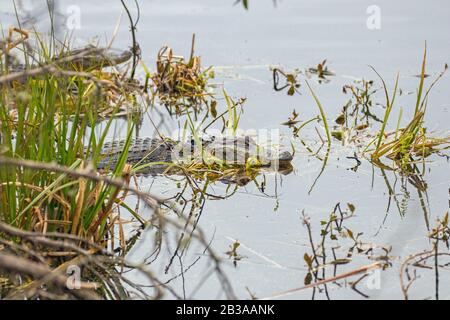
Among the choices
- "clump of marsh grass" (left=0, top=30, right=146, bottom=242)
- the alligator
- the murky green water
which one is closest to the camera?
"clump of marsh grass" (left=0, top=30, right=146, bottom=242)

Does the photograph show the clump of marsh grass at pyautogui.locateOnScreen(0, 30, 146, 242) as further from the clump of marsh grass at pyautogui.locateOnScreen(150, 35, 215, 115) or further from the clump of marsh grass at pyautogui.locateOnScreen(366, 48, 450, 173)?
the clump of marsh grass at pyautogui.locateOnScreen(150, 35, 215, 115)

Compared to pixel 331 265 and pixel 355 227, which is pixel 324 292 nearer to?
pixel 331 265

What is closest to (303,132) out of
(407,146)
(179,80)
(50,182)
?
(407,146)

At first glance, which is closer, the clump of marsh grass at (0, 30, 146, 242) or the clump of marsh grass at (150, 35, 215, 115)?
the clump of marsh grass at (0, 30, 146, 242)

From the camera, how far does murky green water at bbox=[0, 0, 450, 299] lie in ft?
12.6

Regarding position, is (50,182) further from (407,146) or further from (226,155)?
(407,146)

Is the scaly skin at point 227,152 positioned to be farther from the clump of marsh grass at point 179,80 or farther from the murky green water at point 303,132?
the clump of marsh grass at point 179,80

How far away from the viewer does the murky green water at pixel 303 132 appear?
3830 millimetres

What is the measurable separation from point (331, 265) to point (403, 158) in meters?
1.81

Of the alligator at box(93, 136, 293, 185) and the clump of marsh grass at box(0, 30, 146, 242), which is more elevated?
the clump of marsh grass at box(0, 30, 146, 242)

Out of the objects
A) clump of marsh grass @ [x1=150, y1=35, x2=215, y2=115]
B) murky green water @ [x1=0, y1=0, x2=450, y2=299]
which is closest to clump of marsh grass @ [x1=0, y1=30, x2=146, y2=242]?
murky green water @ [x1=0, y1=0, x2=450, y2=299]

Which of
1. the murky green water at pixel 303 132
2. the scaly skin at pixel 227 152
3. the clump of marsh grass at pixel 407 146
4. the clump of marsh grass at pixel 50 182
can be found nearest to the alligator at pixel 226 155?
the scaly skin at pixel 227 152

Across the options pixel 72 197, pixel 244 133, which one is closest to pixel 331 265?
pixel 72 197

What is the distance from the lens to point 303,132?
6.17 meters
